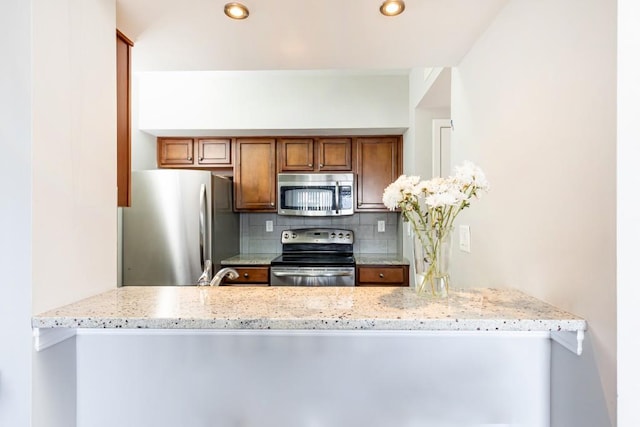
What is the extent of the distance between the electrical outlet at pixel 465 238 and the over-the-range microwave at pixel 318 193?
5.66 feet

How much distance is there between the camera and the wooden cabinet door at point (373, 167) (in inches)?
136

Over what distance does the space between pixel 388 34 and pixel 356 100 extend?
72.4 inches

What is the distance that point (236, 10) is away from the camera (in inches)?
49.8

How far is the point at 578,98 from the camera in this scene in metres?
0.84

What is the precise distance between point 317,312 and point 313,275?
2.20 meters

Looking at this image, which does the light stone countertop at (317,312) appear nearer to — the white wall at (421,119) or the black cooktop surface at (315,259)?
the white wall at (421,119)

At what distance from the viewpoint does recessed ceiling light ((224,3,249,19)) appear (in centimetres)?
124

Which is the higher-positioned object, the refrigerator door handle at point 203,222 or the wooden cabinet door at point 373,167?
the wooden cabinet door at point 373,167

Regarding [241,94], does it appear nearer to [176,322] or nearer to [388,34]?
[388,34]

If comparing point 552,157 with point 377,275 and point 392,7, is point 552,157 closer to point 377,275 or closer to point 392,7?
point 392,7

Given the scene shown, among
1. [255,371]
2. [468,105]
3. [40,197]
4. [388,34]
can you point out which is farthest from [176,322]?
[468,105]
